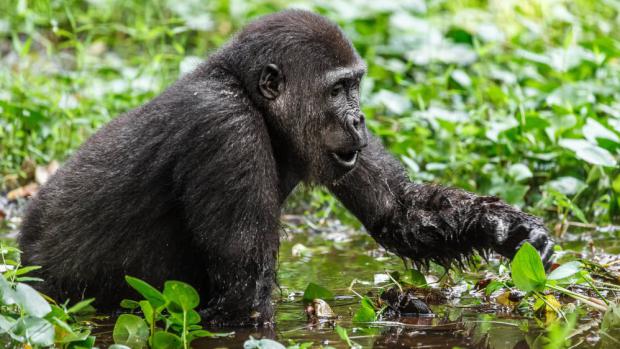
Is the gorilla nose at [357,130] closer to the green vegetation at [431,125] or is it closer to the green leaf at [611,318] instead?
the green vegetation at [431,125]

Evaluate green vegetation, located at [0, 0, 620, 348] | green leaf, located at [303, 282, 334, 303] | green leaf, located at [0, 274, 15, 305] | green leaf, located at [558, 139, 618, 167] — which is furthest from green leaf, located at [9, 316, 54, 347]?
green leaf, located at [558, 139, 618, 167]

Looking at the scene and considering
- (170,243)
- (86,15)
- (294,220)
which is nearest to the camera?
(170,243)

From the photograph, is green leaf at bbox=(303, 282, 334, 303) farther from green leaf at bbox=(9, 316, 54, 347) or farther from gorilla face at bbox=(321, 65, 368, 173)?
green leaf at bbox=(9, 316, 54, 347)

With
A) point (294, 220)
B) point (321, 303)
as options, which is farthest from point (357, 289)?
point (294, 220)

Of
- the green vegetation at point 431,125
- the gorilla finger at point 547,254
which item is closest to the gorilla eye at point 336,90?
the green vegetation at point 431,125

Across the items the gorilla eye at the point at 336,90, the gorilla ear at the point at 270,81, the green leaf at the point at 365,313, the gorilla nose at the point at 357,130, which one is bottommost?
the green leaf at the point at 365,313

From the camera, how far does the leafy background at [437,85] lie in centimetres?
836

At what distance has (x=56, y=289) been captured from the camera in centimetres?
606

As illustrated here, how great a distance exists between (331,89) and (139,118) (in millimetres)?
1173

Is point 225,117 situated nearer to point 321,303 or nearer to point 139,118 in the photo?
point 139,118

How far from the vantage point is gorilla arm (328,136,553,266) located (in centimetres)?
594

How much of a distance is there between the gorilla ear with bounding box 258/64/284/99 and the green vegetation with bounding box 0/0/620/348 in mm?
1179

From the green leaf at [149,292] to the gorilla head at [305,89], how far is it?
165 cm

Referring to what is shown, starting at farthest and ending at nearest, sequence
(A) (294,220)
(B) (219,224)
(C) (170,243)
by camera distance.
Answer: (A) (294,220) < (C) (170,243) < (B) (219,224)
